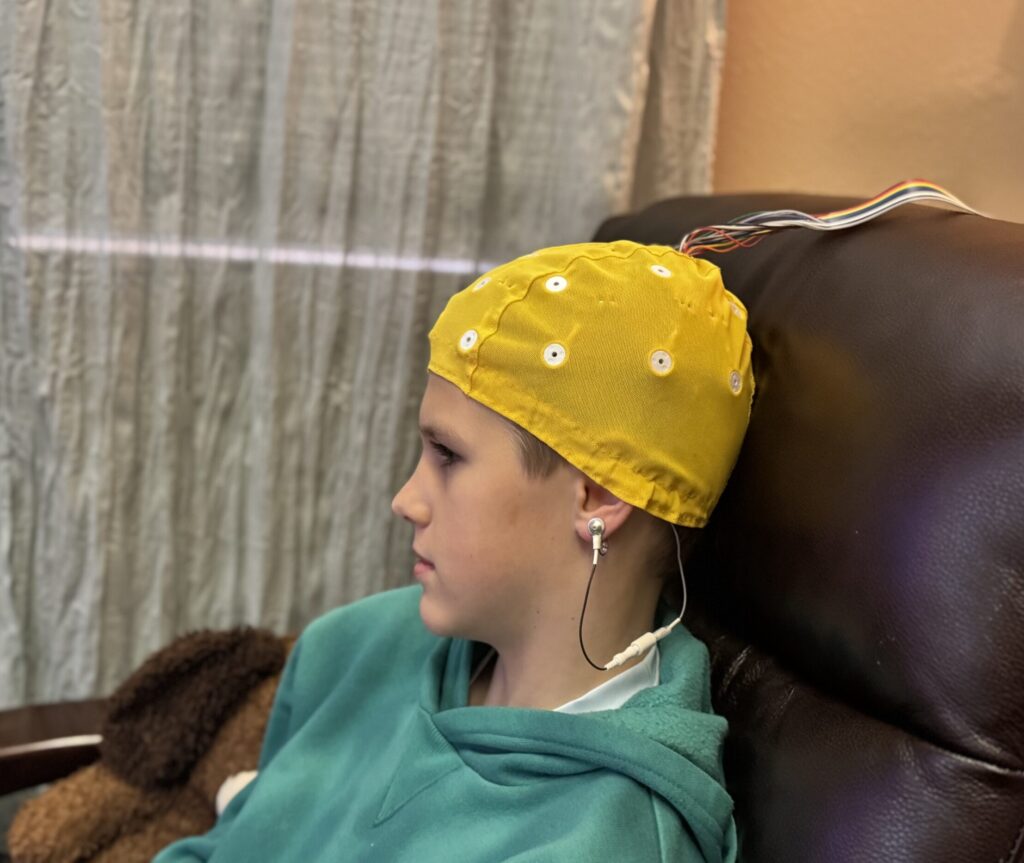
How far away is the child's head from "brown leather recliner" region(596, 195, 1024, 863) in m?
0.06

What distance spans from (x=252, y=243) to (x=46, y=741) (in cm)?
68

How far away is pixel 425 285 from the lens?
131cm

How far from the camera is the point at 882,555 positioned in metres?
0.61

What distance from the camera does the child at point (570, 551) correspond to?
676 millimetres

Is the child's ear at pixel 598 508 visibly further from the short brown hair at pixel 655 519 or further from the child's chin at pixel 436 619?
the child's chin at pixel 436 619

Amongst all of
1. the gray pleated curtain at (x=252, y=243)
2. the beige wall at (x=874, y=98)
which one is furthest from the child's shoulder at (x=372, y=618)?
the beige wall at (x=874, y=98)

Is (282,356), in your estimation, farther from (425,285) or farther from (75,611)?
(75,611)

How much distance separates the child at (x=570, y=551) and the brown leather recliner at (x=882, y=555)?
41mm

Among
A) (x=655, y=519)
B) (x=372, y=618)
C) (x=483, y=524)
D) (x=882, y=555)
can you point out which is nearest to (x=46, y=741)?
(x=372, y=618)

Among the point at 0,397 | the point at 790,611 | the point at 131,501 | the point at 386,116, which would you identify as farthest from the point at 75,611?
the point at 790,611

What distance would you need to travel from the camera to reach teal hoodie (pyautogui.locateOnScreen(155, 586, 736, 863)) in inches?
26.2

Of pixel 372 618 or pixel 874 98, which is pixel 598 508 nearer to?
pixel 372 618

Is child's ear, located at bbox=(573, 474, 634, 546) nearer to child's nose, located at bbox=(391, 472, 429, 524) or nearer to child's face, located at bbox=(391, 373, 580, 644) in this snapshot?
child's face, located at bbox=(391, 373, 580, 644)

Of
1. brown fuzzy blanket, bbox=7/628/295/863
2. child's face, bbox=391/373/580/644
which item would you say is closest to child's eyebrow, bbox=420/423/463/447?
child's face, bbox=391/373/580/644
